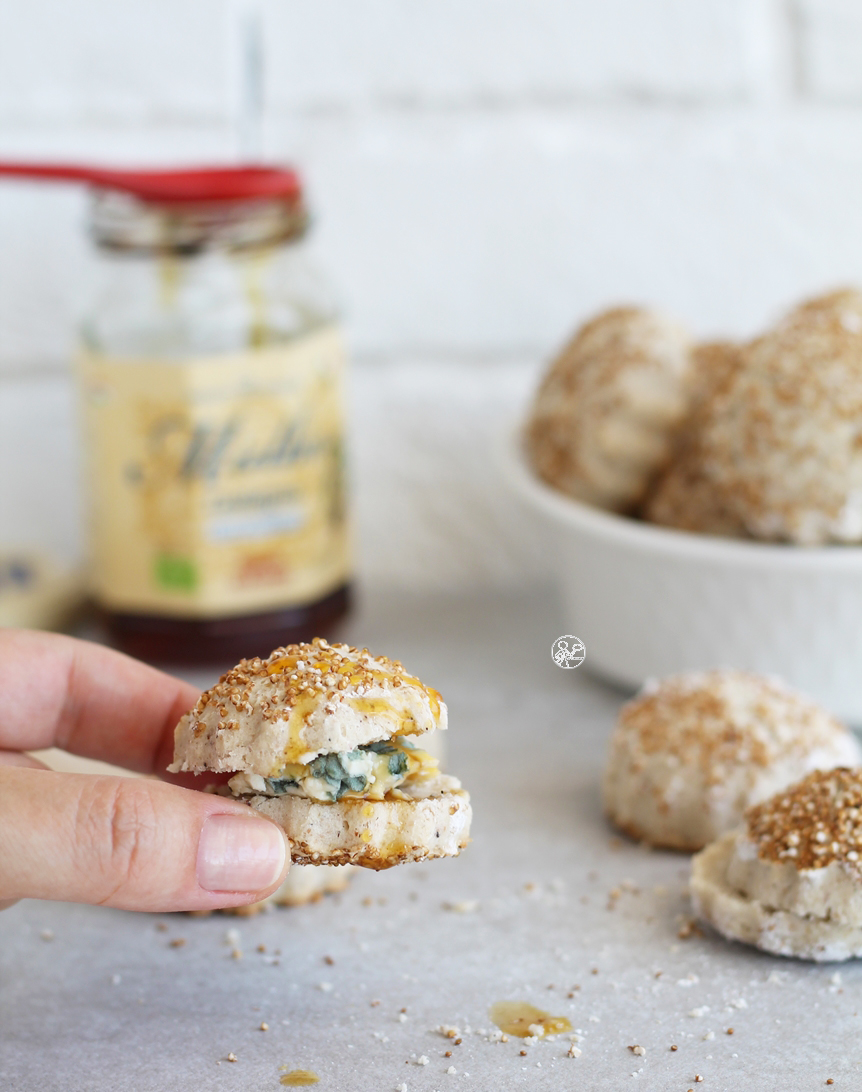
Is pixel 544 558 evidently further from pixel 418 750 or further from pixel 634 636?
pixel 418 750

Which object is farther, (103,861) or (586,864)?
(586,864)

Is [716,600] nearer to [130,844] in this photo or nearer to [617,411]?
[617,411]

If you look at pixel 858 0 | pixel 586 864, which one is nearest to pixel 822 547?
pixel 586 864

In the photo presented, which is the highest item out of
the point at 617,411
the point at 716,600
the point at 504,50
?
the point at 504,50

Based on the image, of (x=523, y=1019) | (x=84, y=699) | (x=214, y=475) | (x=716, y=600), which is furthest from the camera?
(x=214, y=475)

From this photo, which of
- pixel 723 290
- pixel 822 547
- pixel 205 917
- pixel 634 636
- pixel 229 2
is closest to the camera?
pixel 205 917

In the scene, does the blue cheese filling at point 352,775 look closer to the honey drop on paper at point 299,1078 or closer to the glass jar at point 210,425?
the honey drop on paper at point 299,1078

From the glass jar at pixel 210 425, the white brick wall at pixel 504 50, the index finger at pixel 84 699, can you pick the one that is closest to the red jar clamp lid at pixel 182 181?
the glass jar at pixel 210 425

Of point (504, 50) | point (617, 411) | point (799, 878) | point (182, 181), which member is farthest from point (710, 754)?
point (504, 50)
